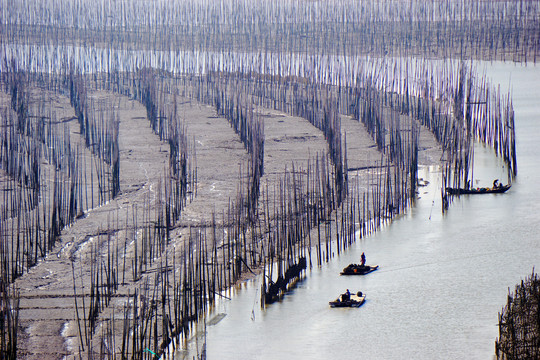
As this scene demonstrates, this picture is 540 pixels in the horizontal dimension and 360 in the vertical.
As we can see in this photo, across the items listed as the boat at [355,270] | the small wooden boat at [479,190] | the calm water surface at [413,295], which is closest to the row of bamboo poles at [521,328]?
the calm water surface at [413,295]

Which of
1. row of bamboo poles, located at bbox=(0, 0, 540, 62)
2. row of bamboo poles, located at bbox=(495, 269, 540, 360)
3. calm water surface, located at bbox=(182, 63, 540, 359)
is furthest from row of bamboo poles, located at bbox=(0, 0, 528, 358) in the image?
row of bamboo poles, located at bbox=(495, 269, 540, 360)

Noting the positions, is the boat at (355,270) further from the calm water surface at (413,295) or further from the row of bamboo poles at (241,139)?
the row of bamboo poles at (241,139)

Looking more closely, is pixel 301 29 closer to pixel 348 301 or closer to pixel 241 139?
pixel 241 139

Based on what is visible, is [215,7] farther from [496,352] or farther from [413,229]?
[496,352]

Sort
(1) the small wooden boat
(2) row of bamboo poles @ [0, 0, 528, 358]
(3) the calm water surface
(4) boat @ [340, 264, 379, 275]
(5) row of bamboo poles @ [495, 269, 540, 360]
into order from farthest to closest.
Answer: (1) the small wooden boat
(4) boat @ [340, 264, 379, 275]
(2) row of bamboo poles @ [0, 0, 528, 358]
(3) the calm water surface
(5) row of bamboo poles @ [495, 269, 540, 360]

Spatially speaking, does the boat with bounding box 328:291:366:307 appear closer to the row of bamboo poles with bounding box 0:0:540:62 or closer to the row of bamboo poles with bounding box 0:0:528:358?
the row of bamboo poles with bounding box 0:0:528:358

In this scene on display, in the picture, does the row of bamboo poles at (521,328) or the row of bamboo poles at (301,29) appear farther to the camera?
the row of bamboo poles at (301,29)

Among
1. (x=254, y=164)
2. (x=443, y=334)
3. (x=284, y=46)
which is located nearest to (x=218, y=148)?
(x=254, y=164)
